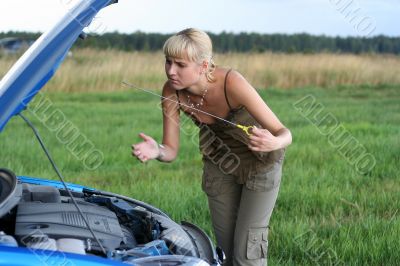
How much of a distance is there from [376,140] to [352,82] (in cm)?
1155

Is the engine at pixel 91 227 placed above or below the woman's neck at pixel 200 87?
below

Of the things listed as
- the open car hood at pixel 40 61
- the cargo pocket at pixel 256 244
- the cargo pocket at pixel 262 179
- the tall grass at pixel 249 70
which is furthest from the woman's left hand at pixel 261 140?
the tall grass at pixel 249 70

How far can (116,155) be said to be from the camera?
27.5ft

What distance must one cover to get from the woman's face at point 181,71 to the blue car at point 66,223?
64 cm

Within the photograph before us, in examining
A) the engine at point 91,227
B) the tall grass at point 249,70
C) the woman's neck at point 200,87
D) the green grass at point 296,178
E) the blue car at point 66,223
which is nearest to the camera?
the blue car at point 66,223

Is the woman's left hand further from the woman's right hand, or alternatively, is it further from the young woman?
the woman's right hand

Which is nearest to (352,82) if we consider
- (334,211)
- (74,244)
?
(334,211)

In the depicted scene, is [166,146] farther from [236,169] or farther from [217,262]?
[217,262]

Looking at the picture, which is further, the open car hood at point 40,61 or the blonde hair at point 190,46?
the blonde hair at point 190,46

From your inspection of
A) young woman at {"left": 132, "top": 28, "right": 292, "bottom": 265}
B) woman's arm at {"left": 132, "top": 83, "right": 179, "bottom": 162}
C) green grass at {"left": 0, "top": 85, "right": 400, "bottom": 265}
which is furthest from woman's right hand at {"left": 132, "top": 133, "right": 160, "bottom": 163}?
green grass at {"left": 0, "top": 85, "right": 400, "bottom": 265}

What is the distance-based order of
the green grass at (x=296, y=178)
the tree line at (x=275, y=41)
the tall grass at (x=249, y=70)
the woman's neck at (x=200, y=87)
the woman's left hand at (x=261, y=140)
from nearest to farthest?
the woman's left hand at (x=261, y=140) < the woman's neck at (x=200, y=87) < the green grass at (x=296, y=178) < the tall grass at (x=249, y=70) < the tree line at (x=275, y=41)

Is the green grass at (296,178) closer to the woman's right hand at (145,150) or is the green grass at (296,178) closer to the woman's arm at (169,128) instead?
the woman's arm at (169,128)

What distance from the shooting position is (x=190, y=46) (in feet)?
11.5

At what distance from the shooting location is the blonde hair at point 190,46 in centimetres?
348
